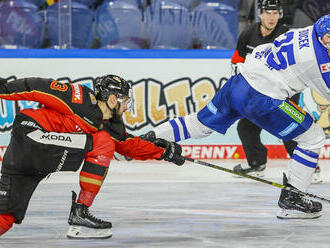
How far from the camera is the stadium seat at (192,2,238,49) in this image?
22.5 ft

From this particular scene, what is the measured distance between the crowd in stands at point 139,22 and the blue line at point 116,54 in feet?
0.69

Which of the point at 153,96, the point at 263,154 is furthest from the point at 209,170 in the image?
the point at 153,96

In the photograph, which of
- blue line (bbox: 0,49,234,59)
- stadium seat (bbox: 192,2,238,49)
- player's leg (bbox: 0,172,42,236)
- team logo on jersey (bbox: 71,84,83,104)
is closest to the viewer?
player's leg (bbox: 0,172,42,236)

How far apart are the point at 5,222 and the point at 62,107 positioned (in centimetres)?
59

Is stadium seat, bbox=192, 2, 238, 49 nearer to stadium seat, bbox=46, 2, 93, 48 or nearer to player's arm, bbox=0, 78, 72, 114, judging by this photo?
stadium seat, bbox=46, 2, 93, 48

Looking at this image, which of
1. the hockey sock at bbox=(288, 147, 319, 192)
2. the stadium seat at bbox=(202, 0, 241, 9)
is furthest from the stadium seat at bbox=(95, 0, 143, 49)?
the hockey sock at bbox=(288, 147, 319, 192)

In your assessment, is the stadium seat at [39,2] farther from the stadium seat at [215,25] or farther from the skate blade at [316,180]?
the skate blade at [316,180]

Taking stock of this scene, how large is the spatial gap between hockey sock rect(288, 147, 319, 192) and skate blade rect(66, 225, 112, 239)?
120cm

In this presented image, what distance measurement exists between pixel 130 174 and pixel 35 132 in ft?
7.86

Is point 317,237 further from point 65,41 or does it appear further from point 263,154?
→ point 65,41

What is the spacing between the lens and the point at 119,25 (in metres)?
6.96

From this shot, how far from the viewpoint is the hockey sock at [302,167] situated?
13.5 ft

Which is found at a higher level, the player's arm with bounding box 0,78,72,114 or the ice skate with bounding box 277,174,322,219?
the player's arm with bounding box 0,78,72,114

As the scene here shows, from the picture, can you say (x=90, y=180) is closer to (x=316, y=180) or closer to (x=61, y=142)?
(x=61, y=142)
